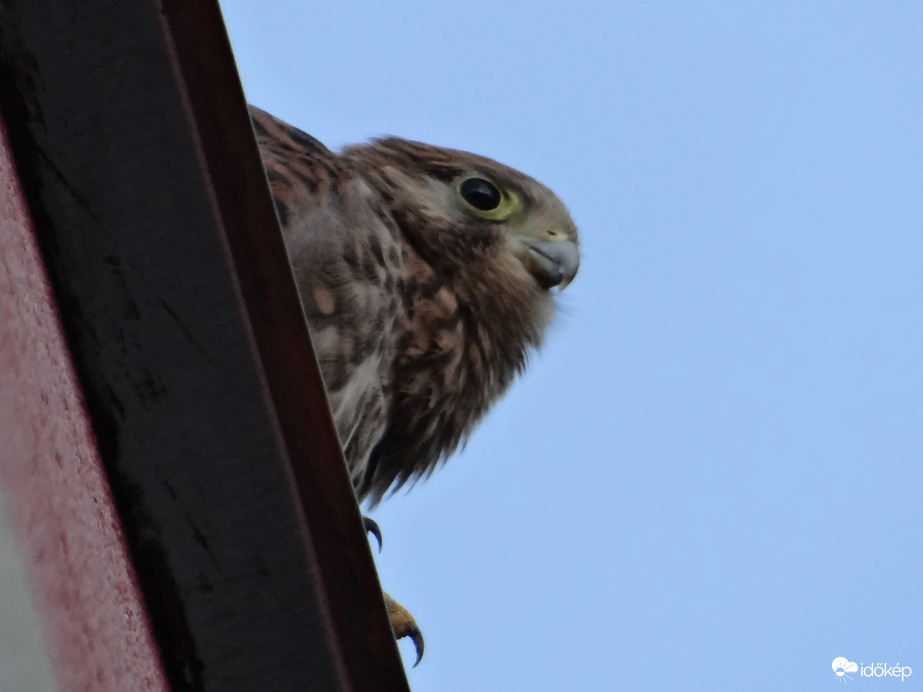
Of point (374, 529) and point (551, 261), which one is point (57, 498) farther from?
point (551, 261)

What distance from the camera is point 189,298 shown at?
50.2 inches

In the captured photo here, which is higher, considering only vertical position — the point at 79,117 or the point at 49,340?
the point at 79,117

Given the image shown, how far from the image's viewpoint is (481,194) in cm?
313

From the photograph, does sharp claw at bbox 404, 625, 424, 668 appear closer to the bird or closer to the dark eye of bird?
the bird

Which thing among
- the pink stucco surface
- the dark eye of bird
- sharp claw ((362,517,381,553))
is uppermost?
the dark eye of bird

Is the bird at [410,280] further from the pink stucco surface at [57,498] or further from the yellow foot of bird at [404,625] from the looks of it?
the pink stucco surface at [57,498]

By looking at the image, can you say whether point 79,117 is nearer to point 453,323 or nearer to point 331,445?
point 331,445

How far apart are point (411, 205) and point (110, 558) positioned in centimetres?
175

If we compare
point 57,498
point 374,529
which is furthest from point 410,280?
point 57,498

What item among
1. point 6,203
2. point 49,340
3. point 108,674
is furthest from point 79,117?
point 108,674

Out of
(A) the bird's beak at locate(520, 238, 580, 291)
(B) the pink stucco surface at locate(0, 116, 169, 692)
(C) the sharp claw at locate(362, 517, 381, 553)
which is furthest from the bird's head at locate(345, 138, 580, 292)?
(B) the pink stucco surface at locate(0, 116, 169, 692)

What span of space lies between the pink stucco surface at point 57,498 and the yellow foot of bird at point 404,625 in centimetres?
107

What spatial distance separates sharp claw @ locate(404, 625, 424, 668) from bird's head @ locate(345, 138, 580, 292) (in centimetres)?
81

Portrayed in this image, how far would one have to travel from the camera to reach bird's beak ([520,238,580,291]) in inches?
121
